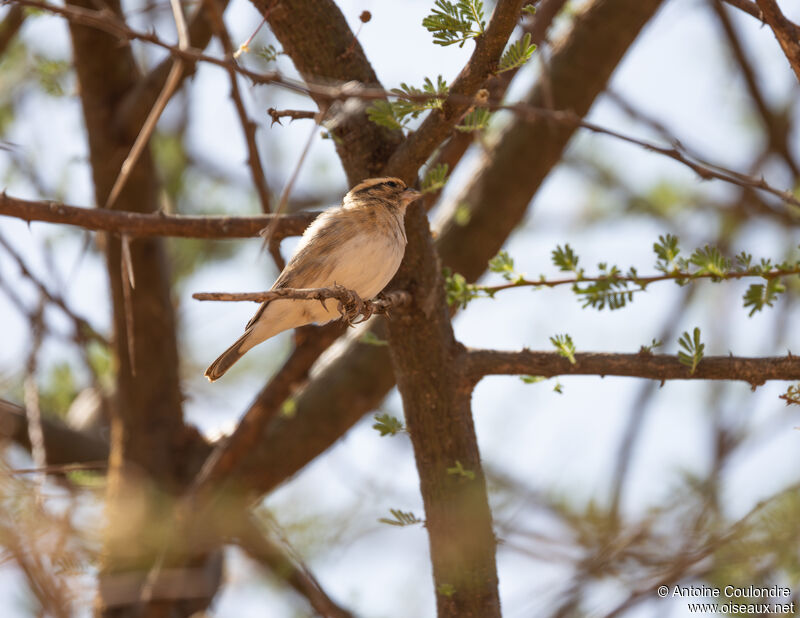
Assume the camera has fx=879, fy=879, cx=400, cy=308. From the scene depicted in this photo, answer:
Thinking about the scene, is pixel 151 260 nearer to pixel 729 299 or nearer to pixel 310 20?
pixel 310 20

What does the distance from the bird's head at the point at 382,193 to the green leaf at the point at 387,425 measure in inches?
40.8

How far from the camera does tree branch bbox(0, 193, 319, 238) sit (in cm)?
399

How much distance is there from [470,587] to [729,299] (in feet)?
18.3

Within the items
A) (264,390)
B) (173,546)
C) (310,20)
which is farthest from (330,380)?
(310,20)

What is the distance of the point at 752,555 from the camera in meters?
4.00

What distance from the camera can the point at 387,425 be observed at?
4.14 m

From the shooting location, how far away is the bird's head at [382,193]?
169 inches

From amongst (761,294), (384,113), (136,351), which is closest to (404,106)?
(384,113)

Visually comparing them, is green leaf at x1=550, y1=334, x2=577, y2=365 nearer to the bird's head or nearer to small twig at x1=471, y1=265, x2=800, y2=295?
small twig at x1=471, y1=265, x2=800, y2=295

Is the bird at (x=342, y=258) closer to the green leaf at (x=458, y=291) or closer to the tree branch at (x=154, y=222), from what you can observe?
the green leaf at (x=458, y=291)

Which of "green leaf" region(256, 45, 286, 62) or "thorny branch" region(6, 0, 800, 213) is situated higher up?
"green leaf" region(256, 45, 286, 62)

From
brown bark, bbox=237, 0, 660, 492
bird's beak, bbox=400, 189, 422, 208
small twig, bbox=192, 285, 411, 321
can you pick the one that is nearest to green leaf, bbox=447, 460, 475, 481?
small twig, bbox=192, 285, 411, 321

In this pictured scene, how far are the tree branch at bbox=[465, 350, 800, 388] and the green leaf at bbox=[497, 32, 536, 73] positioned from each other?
52.7 inches

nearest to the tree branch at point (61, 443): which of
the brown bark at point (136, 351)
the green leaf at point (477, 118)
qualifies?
the brown bark at point (136, 351)
